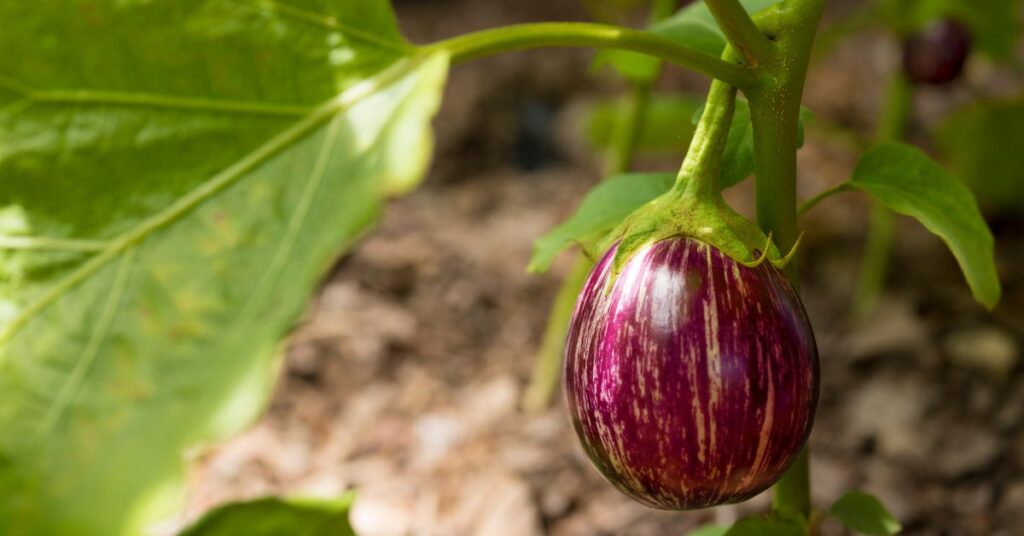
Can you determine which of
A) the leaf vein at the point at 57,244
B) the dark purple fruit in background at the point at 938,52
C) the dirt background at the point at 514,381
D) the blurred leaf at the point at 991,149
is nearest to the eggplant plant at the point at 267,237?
the leaf vein at the point at 57,244

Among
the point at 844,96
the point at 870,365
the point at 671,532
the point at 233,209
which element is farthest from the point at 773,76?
the point at 844,96

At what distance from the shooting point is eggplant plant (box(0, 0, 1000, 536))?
50cm

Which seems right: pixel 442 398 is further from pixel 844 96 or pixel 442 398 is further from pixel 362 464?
pixel 844 96

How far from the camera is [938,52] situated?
55.4 inches

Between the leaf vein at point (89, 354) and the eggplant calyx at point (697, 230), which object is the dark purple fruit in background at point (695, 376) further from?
the leaf vein at point (89, 354)

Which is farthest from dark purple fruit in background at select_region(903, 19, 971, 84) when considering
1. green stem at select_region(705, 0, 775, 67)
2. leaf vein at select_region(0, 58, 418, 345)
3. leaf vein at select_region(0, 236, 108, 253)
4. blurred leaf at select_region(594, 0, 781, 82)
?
leaf vein at select_region(0, 236, 108, 253)

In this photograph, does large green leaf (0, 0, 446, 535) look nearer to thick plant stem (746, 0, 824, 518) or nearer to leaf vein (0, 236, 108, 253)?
leaf vein (0, 236, 108, 253)

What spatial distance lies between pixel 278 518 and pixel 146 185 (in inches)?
8.6

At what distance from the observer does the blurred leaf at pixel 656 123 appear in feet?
5.40

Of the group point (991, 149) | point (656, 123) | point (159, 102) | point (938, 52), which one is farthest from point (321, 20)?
point (991, 149)

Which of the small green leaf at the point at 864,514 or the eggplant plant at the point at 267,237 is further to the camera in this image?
the small green leaf at the point at 864,514

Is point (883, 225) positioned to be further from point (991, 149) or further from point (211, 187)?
point (211, 187)

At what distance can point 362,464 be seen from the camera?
4.28 feet

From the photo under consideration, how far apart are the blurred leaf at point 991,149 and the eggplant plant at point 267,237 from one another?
1258 millimetres
